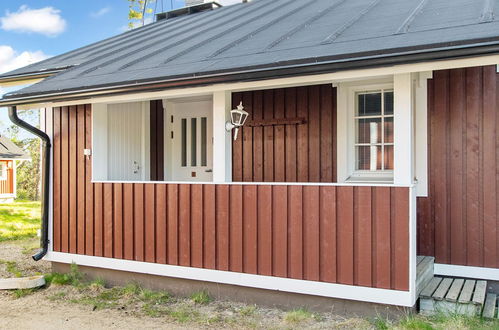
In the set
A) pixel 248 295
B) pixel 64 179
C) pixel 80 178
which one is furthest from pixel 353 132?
pixel 64 179

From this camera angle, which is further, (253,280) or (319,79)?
(253,280)

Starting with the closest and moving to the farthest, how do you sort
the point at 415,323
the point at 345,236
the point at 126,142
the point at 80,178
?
1. the point at 415,323
2. the point at 345,236
3. the point at 80,178
4. the point at 126,142

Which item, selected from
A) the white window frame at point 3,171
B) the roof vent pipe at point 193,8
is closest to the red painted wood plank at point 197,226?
the roof vent pipe at point 193,8

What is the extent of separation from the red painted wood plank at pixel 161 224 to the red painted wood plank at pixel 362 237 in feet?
7.50

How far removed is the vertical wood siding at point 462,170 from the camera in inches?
191

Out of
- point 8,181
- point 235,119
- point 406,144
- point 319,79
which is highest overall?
point 319,79

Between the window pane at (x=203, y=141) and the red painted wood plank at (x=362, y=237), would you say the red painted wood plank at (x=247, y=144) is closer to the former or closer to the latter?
the window pane at (x=203, y=141)

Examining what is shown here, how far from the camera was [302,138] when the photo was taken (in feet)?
19.8

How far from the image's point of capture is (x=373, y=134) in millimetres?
5535

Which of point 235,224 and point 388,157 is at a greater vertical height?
point 388,157

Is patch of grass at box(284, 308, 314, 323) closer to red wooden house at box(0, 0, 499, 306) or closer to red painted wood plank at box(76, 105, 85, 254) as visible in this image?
red wooden house at box(0, 0, 499, 306)

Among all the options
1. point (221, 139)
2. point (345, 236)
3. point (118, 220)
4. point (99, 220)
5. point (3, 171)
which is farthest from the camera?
point (3, 171)

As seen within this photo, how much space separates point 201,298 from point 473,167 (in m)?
3.29

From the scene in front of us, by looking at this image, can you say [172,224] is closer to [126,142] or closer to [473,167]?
[126,142]
